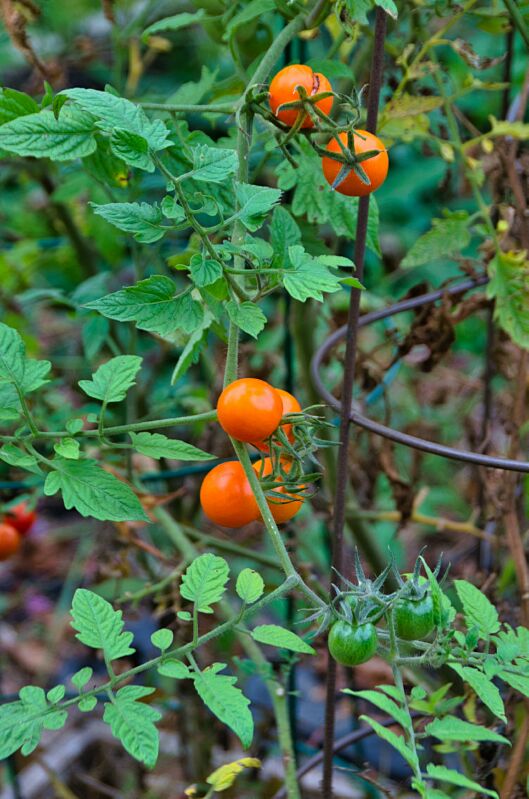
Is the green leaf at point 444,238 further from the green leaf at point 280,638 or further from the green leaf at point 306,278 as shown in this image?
the green leaf at point 280,638

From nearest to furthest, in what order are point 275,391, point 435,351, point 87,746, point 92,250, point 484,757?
point 275,391 < point 484,757 < point 435,351 < point 92,250 < point 87,746

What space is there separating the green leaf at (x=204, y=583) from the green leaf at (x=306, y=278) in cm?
22

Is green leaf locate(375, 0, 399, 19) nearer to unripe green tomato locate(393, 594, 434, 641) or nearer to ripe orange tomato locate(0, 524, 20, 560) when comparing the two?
unripe green tomato locate(393, 594, 434, 641)

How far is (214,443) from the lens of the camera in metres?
1.33

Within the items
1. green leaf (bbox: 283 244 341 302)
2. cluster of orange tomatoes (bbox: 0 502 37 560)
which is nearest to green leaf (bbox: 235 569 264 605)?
green leaf (bbox: 283 244 341 302)

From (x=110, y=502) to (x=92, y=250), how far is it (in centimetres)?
102

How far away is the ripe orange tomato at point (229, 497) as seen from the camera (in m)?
0.68

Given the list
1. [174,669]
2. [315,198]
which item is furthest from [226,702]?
[315,198]

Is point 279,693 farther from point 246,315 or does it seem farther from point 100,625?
point 246,315

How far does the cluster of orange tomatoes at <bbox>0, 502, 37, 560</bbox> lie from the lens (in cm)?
120

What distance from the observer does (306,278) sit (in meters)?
0.61

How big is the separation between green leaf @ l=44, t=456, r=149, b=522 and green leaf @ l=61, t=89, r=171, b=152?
27 cm

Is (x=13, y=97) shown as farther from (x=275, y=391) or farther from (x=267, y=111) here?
(x=275, y=391)

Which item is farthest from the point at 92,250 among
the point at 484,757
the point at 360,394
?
the point at 484,757
